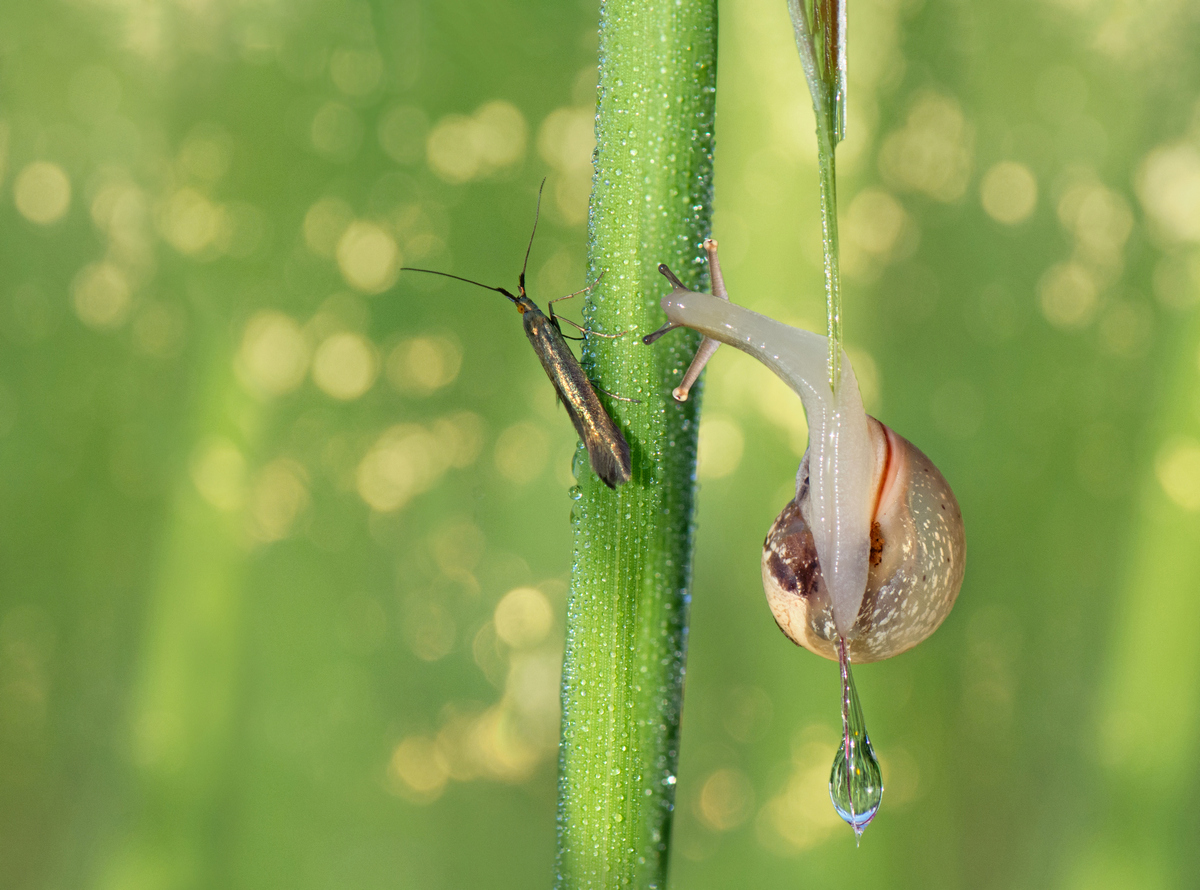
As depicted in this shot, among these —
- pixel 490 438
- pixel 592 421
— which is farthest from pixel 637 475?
pixel 490 438

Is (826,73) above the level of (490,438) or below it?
above

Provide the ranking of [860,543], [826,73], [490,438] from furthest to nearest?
[490,438], [860,543], [826,73]

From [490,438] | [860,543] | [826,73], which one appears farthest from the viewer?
[490,438]

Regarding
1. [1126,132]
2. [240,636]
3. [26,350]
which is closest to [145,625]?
[240,636]

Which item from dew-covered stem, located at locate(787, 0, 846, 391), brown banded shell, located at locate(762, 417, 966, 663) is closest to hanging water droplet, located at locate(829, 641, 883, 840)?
brown banded shell, located at locate(762, 417, 966, 663)

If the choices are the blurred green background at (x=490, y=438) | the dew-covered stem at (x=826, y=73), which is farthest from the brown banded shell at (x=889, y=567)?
the blurred green background at (x=490, y=438)

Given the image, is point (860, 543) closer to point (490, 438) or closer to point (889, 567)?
point (889, 567)

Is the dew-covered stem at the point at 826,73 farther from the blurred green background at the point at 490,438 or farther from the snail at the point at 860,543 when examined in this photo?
the blurred green background at the point at 490,438

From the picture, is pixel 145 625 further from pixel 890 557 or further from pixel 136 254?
pixel 890 557
